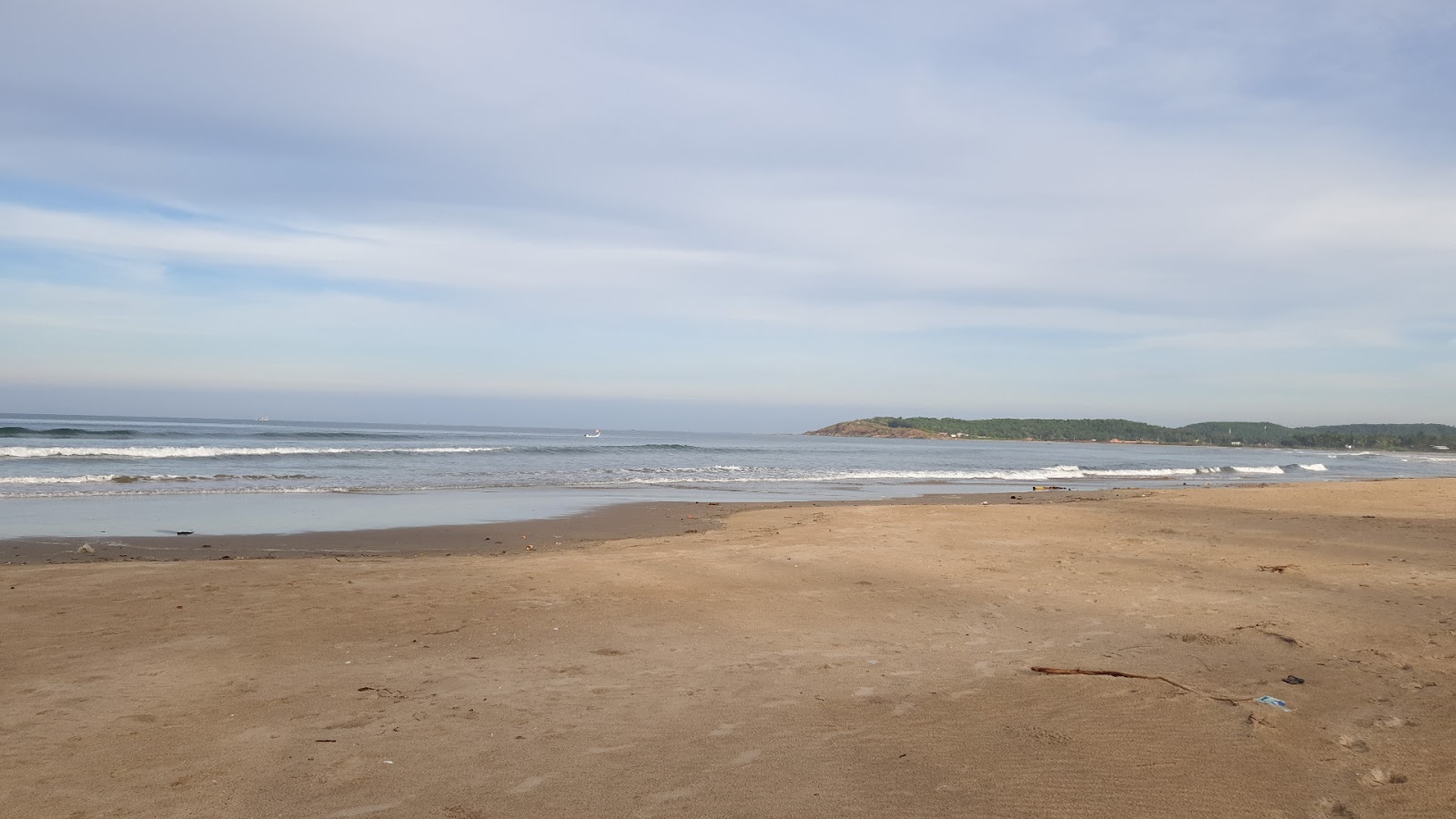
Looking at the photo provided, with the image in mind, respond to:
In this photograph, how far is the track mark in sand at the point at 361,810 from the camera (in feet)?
12.1

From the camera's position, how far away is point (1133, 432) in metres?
140

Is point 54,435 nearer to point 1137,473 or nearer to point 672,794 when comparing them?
point 1137,473

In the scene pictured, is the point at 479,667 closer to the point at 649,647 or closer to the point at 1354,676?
the point at 649,647

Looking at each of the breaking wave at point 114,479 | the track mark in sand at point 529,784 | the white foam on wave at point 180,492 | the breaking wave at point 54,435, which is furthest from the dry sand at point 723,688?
the breaking wave at point 54,435

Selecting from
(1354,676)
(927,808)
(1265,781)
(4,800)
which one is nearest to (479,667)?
(4,800)

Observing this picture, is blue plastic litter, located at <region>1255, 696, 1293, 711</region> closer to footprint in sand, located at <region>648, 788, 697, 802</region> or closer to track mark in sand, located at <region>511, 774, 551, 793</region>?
footprint in sand, located at <region>648, 788, 697, 802</region>

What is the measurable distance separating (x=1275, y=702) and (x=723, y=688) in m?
3.22

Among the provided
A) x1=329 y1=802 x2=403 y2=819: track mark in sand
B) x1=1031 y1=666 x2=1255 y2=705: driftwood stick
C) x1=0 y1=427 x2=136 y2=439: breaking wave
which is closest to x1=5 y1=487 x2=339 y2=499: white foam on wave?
x1=329 y1=802 x2=403 y2=819: track mark in sand

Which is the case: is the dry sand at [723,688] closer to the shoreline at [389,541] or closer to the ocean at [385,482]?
the shoreline at [389,541]

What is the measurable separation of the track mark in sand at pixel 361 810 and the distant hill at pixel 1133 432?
13517 centimetres

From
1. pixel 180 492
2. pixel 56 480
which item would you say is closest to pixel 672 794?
pixel 180 492

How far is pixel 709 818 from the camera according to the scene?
12.0 feet

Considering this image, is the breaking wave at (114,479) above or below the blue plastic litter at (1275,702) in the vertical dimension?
below

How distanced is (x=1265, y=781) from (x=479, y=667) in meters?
4.60
